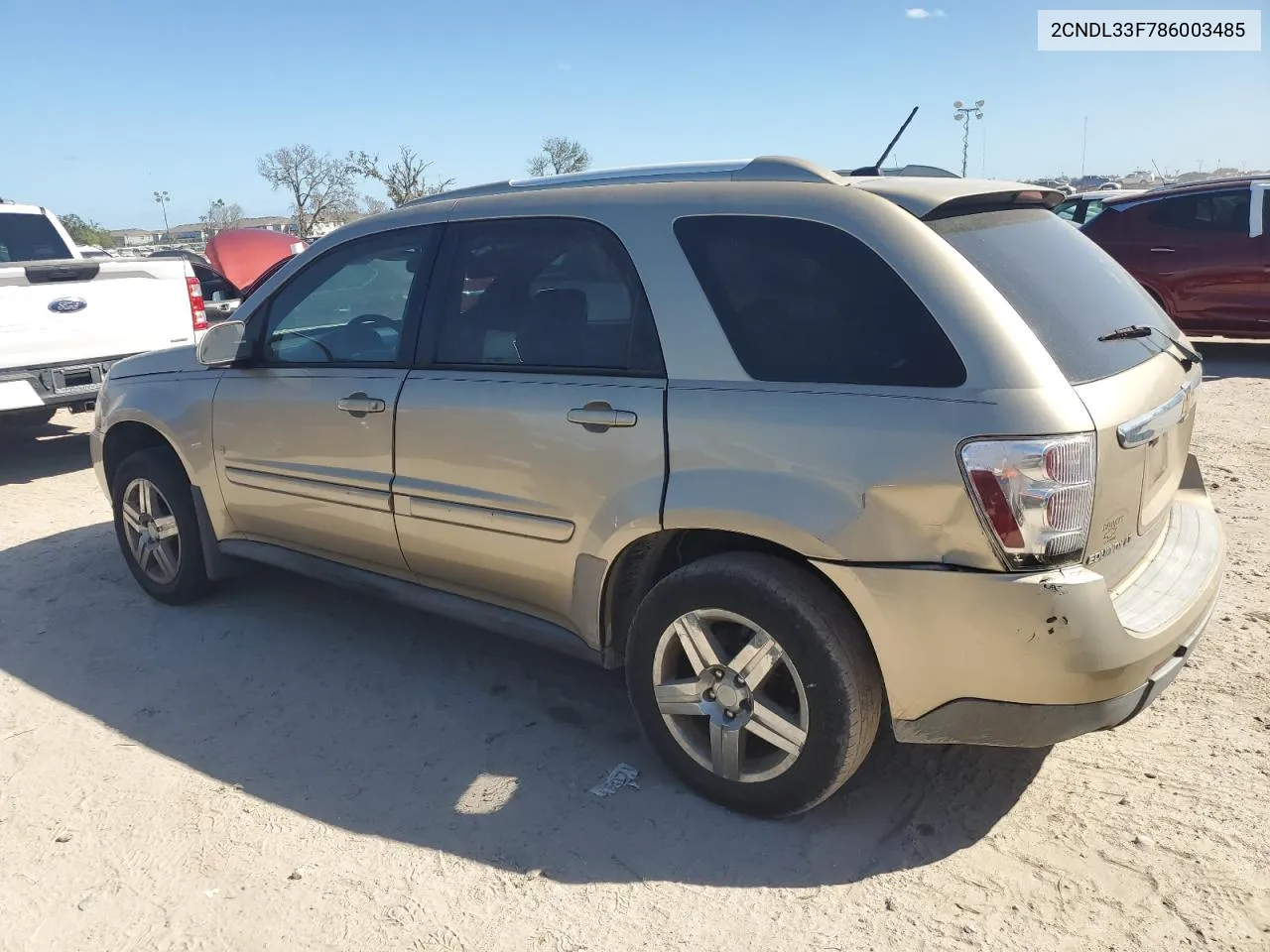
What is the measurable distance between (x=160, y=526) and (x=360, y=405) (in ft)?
5.28

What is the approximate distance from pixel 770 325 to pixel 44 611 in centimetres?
390

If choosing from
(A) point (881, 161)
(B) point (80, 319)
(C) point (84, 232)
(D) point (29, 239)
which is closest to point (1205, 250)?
(A) point (881, 161)

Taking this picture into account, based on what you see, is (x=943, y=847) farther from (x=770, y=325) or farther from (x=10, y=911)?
(x=10, y=911)

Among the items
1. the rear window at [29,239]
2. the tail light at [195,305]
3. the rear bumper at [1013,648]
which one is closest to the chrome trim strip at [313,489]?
the rear bumper at [1013,648]

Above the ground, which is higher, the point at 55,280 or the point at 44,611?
the point at 55,280

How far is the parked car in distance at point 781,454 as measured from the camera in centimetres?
242

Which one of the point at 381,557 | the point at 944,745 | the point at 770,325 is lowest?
the point at 944,745

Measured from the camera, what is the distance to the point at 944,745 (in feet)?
10.8

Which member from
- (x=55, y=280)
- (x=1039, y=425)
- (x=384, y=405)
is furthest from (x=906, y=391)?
(x=55, y=280)

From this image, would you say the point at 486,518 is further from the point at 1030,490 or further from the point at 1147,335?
the point at 1147,335

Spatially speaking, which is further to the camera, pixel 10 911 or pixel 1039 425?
pixel 10 911

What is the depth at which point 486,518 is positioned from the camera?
11.0ft

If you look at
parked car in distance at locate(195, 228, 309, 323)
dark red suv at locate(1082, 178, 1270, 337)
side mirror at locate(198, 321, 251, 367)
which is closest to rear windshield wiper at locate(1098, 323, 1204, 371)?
side mirror at locate(198, 321, 251, 367)

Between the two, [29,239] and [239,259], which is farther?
[239,259]
